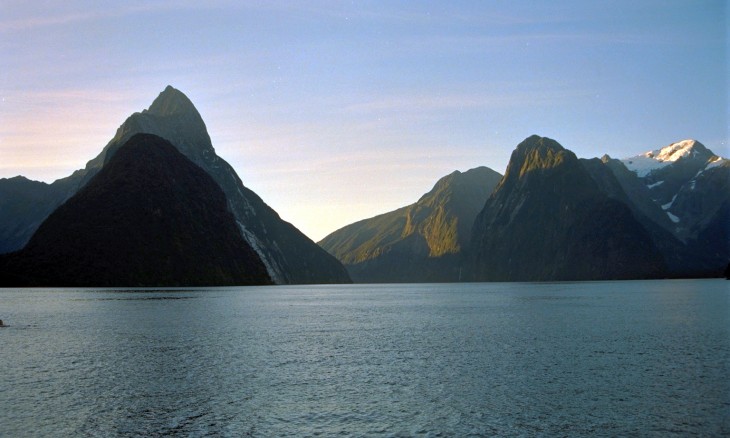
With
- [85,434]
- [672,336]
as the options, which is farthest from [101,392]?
[672,336]

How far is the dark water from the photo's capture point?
31.5 metres

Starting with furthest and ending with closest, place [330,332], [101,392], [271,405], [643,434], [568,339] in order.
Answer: [330,332], [568,339], [101,392], [271,405], [643,434]

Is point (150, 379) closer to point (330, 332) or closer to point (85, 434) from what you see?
point (85, 434)

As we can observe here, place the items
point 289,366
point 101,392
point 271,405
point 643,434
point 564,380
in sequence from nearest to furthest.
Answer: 1. point 643,434
2. point 271,405
3. point 101,392
4. point 564,380
5. point 289,366

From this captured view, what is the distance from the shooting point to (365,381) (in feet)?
142

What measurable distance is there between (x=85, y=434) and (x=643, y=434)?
26.2m

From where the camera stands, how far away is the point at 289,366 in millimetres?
49750

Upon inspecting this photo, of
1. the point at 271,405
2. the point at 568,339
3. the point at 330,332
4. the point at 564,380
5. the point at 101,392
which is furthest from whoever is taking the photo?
the point at 330,332

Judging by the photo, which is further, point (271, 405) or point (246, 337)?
point (246, 337)

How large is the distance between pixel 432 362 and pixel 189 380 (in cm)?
1943

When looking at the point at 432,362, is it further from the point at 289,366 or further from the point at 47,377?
the point at 47,377

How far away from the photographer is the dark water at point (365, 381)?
3147 cm

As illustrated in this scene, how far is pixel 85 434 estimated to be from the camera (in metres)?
29.7

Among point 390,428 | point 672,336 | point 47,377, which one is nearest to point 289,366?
point 47,377
